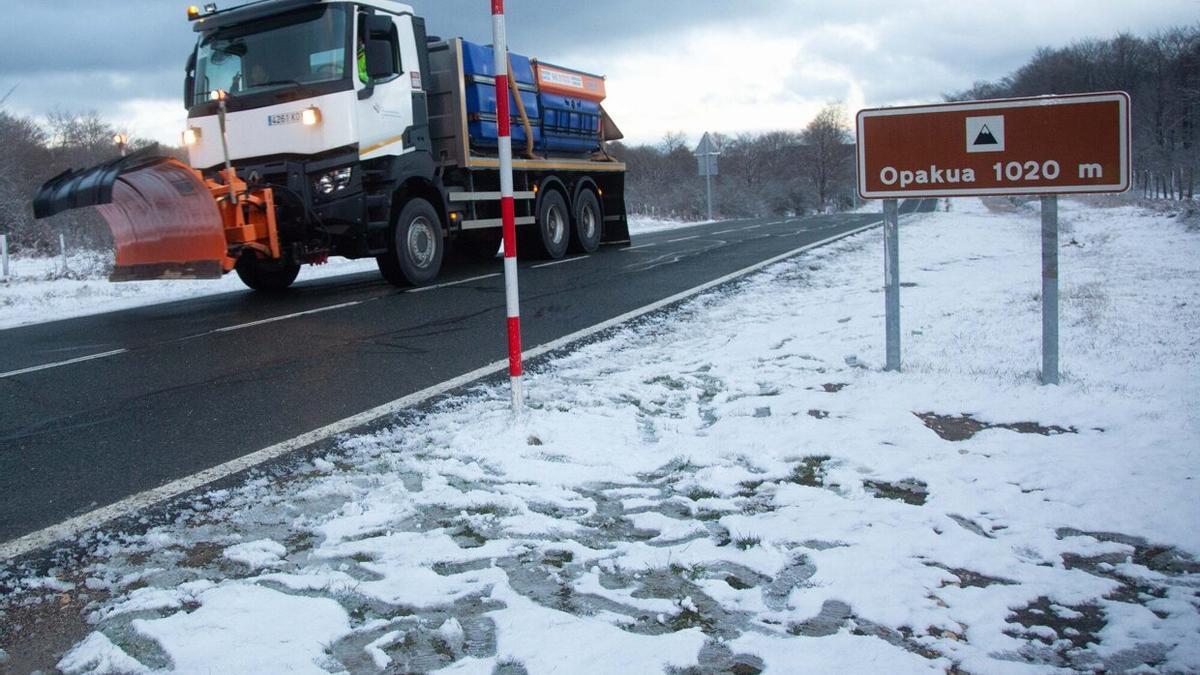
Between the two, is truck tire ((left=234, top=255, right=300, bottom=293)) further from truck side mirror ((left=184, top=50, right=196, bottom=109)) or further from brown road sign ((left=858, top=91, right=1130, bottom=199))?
brown road sign ((left=858, top=91, right=1130, bottom=199))

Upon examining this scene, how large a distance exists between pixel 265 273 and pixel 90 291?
3.59 metres

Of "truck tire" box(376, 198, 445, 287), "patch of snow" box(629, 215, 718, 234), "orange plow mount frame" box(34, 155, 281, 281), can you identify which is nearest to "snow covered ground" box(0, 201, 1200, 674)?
"orange plow mount frame" box(34, 155, 281, 281)

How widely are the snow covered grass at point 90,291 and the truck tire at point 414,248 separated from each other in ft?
8.96

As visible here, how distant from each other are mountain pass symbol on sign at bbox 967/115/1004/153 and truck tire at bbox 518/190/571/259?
9.50m

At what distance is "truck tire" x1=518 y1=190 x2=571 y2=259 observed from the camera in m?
14.5

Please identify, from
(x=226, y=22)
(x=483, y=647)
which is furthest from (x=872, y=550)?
(x=226, y=22)

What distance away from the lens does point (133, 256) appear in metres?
9.59

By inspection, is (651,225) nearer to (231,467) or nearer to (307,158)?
(307,158)

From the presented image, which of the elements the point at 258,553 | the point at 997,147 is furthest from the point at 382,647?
the point at 997,147

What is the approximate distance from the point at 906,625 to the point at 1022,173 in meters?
3.55

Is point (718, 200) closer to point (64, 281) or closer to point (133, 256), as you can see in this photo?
point (64, 281)

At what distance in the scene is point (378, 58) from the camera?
10.1 metres

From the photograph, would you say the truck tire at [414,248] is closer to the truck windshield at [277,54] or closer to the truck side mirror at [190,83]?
the truck windshield at [277,54]

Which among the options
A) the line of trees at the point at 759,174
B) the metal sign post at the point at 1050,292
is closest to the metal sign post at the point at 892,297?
the metal sign post at the point at 1050,292
